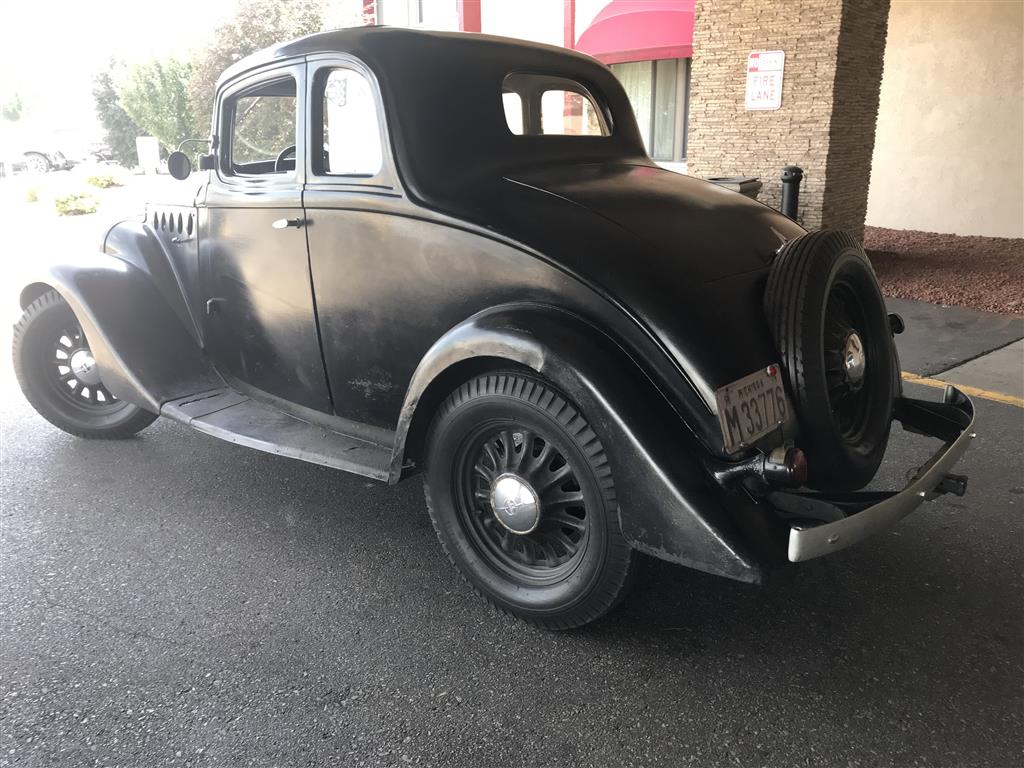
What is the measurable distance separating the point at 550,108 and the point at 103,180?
1851 centimetres

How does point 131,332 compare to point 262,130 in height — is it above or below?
below

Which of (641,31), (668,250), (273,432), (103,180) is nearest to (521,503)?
(668,250)

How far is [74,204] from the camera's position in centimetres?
1592

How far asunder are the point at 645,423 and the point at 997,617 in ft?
4.90

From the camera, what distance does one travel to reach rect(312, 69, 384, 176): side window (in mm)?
2988

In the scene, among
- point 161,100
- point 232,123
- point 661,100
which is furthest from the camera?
point 161,100

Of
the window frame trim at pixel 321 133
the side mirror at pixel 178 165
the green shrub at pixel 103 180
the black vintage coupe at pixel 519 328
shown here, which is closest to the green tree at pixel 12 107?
the green shrub at pixel 103 180

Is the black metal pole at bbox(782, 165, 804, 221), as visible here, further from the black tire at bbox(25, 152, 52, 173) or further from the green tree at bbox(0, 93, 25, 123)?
the green tree at bbox(0, 93, 25, 123)

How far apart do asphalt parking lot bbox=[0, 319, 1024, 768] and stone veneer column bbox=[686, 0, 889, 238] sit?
666cm

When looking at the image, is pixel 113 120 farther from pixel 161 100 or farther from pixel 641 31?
pixel 641 31

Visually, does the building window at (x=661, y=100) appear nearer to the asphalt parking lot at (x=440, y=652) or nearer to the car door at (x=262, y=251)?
the car door at (x=262, y=251)

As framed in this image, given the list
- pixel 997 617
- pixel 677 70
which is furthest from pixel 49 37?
pixel 997 617

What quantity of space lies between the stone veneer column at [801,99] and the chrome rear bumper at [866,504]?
7.26m

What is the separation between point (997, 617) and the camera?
8.79ft
